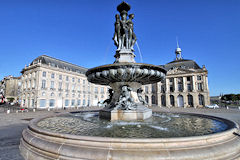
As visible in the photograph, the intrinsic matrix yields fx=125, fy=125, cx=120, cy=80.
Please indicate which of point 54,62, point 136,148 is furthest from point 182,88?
point 136,148

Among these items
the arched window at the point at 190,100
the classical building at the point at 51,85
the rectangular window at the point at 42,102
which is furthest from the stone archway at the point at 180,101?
the rectangular window at the point at 42,102

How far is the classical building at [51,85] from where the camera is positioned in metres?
33.6

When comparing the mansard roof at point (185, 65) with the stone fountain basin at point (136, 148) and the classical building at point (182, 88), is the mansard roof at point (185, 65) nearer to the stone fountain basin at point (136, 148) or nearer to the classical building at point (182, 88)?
the classical building at point (182, 88)

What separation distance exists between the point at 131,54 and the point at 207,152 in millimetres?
5446

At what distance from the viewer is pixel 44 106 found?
3388cm

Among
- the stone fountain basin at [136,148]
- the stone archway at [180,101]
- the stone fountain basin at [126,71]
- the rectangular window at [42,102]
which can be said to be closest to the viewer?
the stone fountain basin at [136,148]

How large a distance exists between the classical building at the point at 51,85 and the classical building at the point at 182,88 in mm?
27949

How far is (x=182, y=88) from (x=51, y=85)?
1748 inches

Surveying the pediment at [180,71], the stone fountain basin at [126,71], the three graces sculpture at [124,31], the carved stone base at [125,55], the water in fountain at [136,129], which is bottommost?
the water in fountain at [136,129]

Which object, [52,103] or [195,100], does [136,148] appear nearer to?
[52,103]

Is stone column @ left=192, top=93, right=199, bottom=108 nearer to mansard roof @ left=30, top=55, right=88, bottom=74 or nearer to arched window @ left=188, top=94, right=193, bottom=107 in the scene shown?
arched window @ left=188, top=94, right=193, bottom=107

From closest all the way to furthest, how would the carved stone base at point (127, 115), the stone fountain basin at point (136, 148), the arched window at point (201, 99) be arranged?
the stone fountain basin at point (136, 148) < the carved stone base at point (127, 115) < the arched window at point (201, 99)

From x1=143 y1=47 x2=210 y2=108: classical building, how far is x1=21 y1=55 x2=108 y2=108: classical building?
2795cm

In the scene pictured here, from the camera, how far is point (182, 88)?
46375 millimetres
